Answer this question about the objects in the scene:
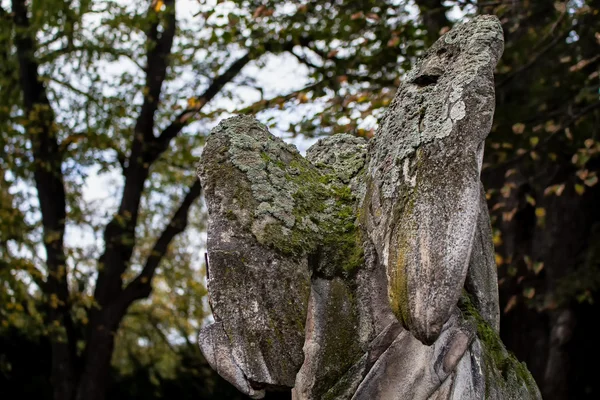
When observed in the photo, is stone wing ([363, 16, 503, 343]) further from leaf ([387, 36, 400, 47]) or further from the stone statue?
leaf ([387, 36, 400, 47])

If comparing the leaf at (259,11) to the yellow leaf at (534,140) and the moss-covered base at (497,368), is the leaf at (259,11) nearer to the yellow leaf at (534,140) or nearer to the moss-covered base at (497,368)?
the yellow leaf at (534,140)

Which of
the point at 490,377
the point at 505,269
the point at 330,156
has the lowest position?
the point at 490,377

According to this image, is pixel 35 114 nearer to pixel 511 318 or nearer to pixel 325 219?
pixel 511 318

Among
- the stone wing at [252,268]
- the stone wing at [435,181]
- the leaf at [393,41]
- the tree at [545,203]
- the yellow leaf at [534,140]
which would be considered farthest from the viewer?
the tree at [545,203]

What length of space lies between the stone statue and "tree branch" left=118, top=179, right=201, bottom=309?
8570 mm

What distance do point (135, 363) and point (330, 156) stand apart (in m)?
9.90

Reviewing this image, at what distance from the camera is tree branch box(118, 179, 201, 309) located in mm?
11172

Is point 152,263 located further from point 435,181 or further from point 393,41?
point 435,181

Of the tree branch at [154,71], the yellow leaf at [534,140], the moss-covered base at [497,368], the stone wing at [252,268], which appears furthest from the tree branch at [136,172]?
the moss-covered base at [497,368]

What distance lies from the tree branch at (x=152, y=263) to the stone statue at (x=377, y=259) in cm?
857

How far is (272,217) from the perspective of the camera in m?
2.70

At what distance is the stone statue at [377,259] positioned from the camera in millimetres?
2346

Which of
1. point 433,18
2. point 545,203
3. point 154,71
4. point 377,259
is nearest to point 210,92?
point 154,71

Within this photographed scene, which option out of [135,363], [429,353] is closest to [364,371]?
[429,353]
